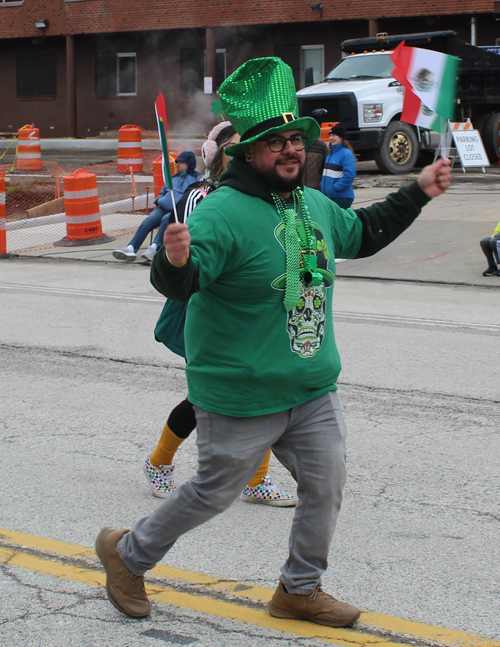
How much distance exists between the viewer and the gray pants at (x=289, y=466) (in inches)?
117

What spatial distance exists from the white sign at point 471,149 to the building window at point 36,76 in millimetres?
21713

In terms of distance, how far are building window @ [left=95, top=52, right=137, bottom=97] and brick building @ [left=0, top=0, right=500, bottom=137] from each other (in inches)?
1.6

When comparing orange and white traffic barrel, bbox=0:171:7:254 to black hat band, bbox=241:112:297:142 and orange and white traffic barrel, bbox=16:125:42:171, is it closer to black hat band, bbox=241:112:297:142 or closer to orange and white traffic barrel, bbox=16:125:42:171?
black hat band, bbox=241:112:297:142

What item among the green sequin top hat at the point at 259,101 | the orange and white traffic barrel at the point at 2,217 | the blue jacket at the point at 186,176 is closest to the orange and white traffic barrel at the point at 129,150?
the orange and white traffic barrel at the point at 2,217

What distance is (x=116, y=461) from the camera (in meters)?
4.89

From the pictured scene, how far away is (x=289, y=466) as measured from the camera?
3166 mm

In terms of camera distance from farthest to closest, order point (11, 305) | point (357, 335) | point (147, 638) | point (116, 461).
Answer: point (11, 305) < point (357, 335) < point (116, 461) < point (147, 638)

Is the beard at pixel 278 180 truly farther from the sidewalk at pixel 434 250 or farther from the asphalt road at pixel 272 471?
the sidewalk at pixel 434 250

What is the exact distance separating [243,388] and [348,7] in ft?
94.5

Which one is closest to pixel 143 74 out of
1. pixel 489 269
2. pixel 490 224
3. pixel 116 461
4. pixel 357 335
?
pixel 490 224

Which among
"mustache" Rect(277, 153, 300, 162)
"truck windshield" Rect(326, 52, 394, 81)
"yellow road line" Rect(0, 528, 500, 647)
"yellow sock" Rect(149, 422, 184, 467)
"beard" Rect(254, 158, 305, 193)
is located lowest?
"yellow road line" Rect(0, 528, 500, 647)

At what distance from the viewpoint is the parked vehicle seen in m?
18.7

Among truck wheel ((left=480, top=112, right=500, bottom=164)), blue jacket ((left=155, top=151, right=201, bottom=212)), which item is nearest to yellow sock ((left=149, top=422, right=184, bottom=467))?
blue jacket ((left=155, top=151, right=201, bottom=212))

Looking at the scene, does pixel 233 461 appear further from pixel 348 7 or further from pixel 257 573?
pixel 348 7
